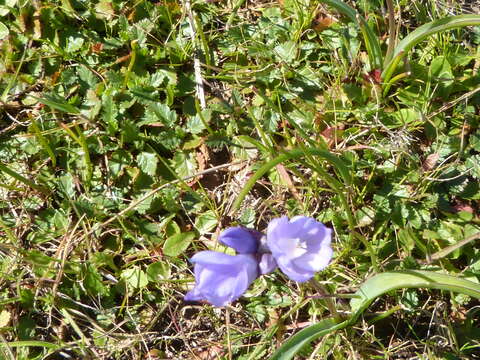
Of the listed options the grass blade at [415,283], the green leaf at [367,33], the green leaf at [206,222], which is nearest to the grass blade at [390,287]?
the grass blade at [415,283]

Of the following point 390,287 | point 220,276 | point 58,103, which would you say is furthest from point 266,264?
point 58,103

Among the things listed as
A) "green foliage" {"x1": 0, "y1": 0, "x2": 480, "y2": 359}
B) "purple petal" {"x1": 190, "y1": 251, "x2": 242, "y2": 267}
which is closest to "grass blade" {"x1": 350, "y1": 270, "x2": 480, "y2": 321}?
"green foliage" {"x1": 0, "y1": 0, "x2": 480, "y2": 359}

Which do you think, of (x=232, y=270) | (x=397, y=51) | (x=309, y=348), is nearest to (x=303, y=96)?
(x=397, y=51)

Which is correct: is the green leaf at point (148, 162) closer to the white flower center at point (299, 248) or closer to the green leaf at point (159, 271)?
the green leaf at point (159, 271)

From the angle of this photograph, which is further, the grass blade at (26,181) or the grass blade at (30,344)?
the grass blade at (26,181)

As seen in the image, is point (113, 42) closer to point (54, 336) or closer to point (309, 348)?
point (54, 336)

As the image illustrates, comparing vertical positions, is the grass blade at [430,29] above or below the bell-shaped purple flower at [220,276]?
above

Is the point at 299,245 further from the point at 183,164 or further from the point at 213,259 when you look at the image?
the point at 183,164
